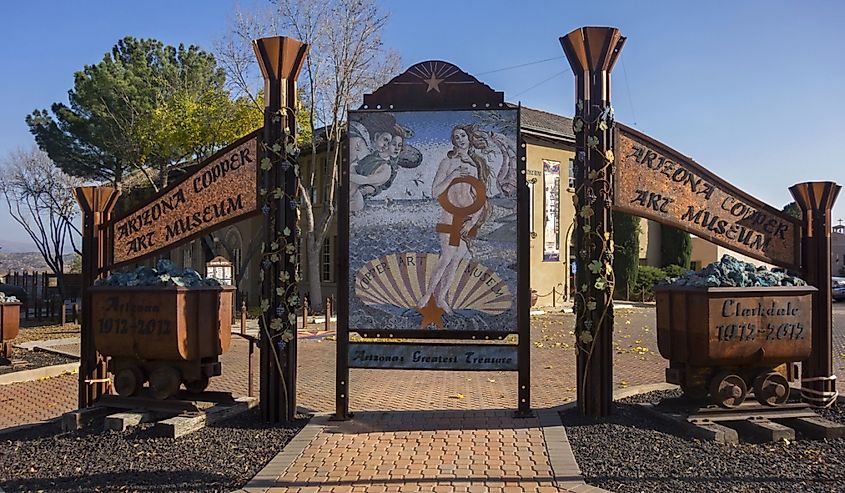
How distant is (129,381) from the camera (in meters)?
7.30

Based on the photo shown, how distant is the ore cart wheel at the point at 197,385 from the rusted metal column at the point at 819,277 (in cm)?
631

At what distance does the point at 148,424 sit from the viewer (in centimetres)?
695

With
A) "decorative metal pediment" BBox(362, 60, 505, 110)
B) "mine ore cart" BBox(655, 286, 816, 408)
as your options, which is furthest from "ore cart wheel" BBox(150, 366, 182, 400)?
"mine ore cart" BBox(655, 286, 816, 408)

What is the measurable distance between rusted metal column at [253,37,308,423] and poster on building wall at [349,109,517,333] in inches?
24.8

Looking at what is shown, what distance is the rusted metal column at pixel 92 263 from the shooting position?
7586 millimetres

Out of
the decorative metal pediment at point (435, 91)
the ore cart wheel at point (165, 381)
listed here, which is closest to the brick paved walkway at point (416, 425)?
the ore cart wheel at point (165, 381)

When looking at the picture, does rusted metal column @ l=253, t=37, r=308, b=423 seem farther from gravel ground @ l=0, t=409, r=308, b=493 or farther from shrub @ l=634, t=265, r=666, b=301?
shrub @ l=634, t=265, r=666, b=301

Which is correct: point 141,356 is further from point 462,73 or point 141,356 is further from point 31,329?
point 31,329

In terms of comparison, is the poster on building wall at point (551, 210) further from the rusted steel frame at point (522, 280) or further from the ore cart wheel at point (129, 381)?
the ore cart wheel at point (129, 381)

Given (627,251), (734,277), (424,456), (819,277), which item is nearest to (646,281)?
(627,251)

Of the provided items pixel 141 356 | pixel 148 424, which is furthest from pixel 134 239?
pixel 148 424

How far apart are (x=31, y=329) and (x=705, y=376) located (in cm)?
1828

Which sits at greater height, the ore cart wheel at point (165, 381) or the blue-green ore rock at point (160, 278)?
the blue-green ore rock at point (160, 278)

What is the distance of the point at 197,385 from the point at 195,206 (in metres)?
1.90
